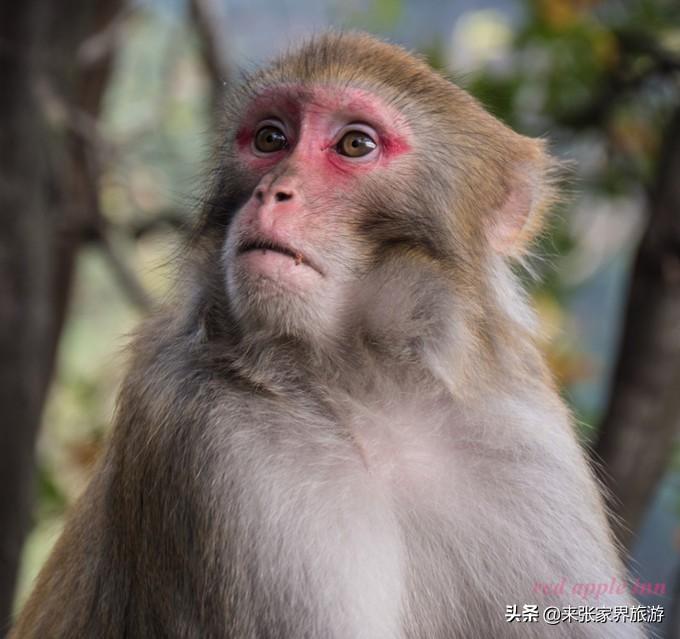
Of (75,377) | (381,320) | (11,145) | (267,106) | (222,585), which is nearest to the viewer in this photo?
(222,585)

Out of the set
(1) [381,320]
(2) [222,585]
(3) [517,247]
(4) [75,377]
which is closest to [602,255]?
(4) [75,377]

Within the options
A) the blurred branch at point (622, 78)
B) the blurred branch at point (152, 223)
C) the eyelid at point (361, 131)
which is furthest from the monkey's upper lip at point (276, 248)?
the blurred branch at point (152, 223)

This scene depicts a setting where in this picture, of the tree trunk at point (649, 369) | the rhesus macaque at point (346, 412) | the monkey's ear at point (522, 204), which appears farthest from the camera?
the tree trunk at point (649, 369)

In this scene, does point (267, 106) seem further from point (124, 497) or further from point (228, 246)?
point (124, 497)

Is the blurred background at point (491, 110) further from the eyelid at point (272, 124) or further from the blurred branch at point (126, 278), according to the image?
the eyelid at point (272, 124)

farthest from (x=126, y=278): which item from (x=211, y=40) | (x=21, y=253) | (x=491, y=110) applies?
(x=491, y=110)

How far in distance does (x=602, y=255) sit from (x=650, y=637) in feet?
12.1

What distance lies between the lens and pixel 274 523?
251 cm

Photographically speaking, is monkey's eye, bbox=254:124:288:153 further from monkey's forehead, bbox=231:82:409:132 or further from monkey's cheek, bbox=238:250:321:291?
monkey's cheek, bbox=238:250:321:291

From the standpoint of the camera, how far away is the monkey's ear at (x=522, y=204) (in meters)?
3.02

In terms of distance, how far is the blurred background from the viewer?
13.1 feet

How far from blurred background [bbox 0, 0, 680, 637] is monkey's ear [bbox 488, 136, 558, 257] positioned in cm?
23

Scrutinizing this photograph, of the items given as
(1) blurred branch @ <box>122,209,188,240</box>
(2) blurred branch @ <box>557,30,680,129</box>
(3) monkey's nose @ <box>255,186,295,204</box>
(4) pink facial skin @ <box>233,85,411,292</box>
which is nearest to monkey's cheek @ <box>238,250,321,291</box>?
(4) pink facial skin @ <box>233,85,411,292</box>

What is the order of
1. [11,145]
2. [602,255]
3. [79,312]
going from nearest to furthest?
[11,145], [602,255], [79,312]
